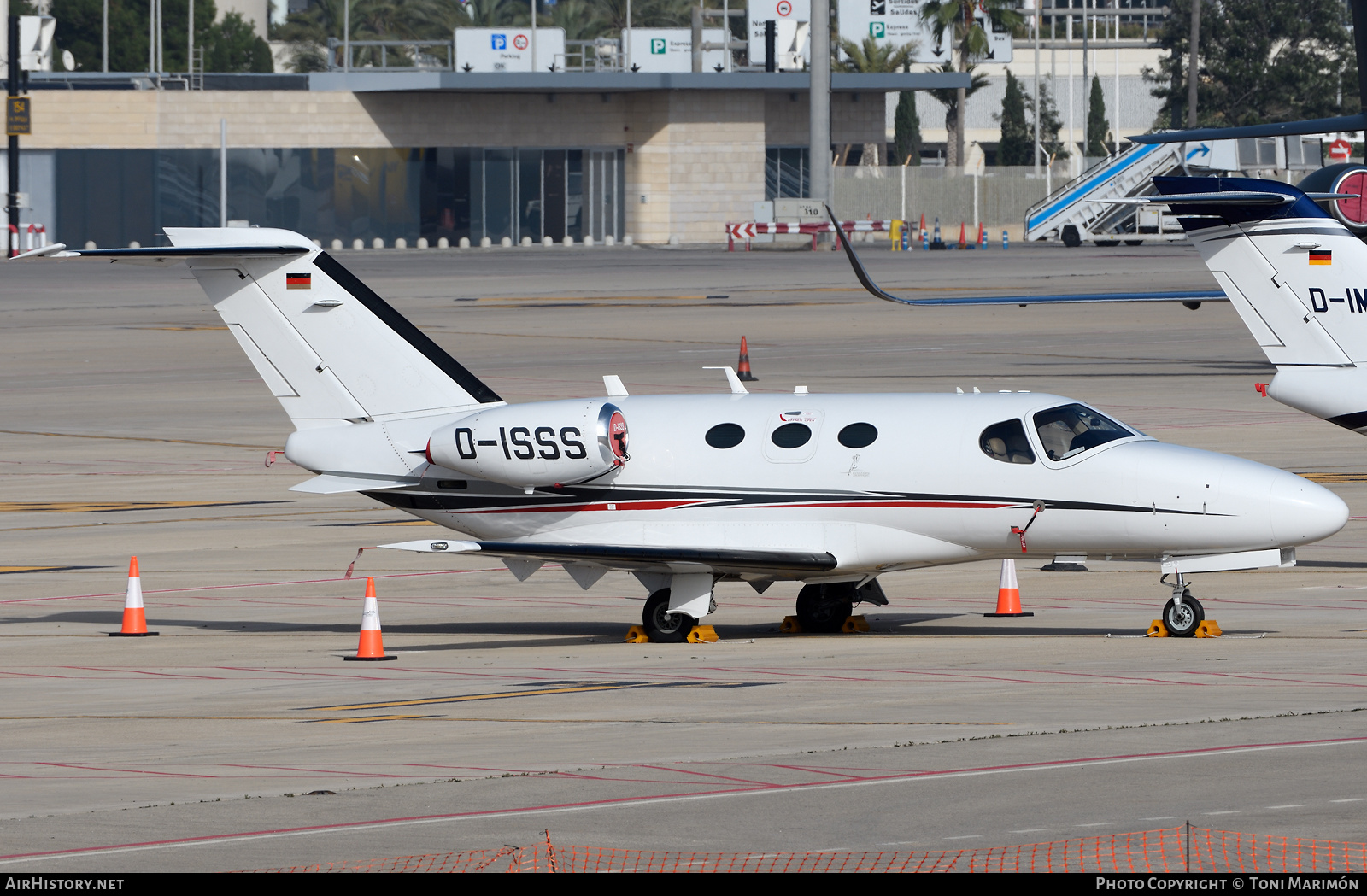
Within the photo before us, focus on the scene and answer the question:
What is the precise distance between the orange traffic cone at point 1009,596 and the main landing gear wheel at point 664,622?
3.73 meters

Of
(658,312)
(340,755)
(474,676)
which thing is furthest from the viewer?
(658,312)

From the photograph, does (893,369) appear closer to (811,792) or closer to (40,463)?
(40,463)

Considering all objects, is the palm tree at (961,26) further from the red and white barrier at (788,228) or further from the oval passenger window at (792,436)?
the oval passenger window at (792,436)

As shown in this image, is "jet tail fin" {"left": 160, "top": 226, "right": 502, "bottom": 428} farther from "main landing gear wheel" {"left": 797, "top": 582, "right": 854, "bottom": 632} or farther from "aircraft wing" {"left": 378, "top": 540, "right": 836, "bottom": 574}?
"main landing gear wheel" {"left": 797, "top": 582, "right": 854, "bottom": 632}

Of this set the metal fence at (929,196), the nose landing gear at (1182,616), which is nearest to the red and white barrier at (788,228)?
the metal fence at (929,196)

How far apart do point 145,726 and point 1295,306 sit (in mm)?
17172

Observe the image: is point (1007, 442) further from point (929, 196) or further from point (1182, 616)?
point (929, 196)

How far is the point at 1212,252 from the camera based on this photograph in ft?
91.3

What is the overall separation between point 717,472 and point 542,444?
6.03 feet

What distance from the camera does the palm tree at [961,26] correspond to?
14175 centimetres

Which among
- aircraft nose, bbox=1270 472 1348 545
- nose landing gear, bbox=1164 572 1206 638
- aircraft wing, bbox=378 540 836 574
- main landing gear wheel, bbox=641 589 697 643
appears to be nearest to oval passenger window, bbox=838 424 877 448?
aircraft wing, bbox=378 540 836 574

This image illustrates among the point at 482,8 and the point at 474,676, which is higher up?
the point at 482,8

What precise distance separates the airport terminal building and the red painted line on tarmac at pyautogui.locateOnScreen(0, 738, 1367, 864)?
105m

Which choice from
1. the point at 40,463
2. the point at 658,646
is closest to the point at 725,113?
the point at 40,463
